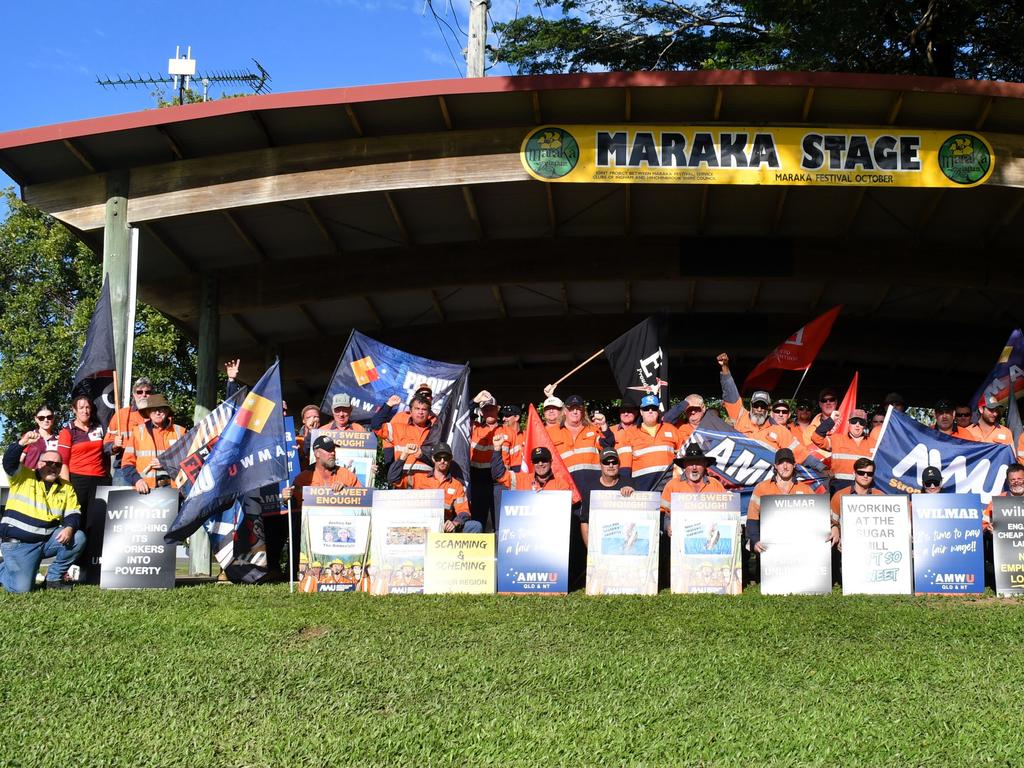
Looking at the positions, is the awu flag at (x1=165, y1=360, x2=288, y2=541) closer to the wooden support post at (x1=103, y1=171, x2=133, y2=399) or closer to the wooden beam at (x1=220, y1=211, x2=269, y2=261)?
the wooden support post at (x1=103, y1=171, x2=133, y2=399)

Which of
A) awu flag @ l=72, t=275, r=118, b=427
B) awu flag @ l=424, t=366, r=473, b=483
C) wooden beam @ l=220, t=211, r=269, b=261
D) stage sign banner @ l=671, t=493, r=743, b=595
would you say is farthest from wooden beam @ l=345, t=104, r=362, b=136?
stage sign banner @ l=671, t=493, r=743, b=595

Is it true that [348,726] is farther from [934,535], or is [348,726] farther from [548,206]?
[548,206]

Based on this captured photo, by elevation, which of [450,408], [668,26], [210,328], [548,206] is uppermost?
[668,26]

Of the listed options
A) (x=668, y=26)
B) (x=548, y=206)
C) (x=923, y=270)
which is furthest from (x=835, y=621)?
(x=668, y=26)

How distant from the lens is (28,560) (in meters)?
10.2

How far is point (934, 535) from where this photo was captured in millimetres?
9906

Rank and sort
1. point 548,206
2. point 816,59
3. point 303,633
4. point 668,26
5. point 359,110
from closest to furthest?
1. point 303,633
2. point 359,110
3. point 548,206
4. point 816,59
5. point 668,26

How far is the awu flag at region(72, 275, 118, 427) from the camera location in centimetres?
1222

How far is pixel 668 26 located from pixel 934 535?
78.0 ft

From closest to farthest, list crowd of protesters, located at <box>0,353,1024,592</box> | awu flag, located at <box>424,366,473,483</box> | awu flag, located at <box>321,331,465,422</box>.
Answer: crowd of protesters, located at <box>0,353,1024,592</box>
awu flag, located at <box>424,366,473,483</box>
awu flag, located at <box>321,331,465,422</box>

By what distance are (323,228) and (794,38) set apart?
13.5 m

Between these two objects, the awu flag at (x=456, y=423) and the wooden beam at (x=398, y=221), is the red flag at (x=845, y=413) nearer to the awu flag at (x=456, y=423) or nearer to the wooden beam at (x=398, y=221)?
the awu flag at (x=456, y=423)

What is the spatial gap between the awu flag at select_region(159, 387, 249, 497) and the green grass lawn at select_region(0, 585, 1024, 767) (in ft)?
6.52

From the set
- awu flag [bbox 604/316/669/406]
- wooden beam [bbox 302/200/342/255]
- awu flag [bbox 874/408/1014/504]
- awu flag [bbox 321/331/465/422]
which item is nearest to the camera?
awu flag [bbox 874/408/1014/504]
